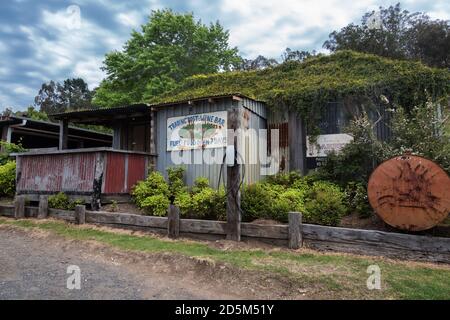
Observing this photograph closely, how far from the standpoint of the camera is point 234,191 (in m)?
6.79

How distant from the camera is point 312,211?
6.79 metres

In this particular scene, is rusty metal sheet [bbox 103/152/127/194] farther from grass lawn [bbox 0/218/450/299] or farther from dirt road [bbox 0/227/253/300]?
grass lawn [bbox 0/218/450/299]

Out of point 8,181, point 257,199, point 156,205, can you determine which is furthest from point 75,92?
point 257,199

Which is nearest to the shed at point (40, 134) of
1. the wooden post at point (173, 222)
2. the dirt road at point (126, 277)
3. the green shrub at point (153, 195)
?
the green shrub at point (153, 195)

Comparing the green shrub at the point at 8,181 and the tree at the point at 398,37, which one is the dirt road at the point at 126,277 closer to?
the green shrub at the point at 8,181

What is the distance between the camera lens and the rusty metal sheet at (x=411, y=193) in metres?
5.65

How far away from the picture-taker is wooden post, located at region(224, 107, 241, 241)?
22.0ft

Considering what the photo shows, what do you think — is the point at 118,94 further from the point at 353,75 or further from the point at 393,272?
the point at 393,272

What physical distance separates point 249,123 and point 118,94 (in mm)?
19607

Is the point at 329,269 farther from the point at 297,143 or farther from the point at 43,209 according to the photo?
the point at 43,209

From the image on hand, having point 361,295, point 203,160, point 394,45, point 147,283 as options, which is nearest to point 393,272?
point 361,295

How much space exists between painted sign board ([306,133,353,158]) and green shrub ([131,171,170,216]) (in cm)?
448

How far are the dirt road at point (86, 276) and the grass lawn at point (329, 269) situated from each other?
60 centimetres

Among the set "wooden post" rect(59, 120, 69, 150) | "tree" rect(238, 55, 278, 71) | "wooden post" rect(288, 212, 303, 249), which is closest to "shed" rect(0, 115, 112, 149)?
"wooden post" rect(59, 120, 69, 150)
